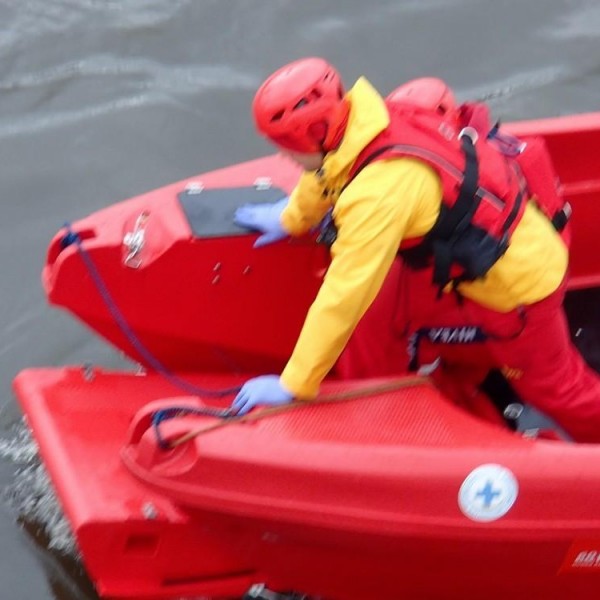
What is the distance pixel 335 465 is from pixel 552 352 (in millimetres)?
708

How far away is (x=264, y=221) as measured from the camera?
286cm

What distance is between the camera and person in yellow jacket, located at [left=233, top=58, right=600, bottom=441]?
7.84ft

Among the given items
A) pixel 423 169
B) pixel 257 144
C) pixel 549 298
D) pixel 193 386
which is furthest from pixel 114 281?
pixel 257 144

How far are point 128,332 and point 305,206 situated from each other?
A: 1.77 ft

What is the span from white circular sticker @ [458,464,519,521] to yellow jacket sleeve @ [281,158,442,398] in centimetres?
37

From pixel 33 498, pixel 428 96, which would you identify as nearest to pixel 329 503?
pixel 428 96

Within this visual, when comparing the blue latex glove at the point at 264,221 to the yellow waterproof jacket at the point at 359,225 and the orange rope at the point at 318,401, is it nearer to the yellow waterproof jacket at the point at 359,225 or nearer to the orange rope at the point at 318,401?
the yellow waterproof jacket at the point at 359,225

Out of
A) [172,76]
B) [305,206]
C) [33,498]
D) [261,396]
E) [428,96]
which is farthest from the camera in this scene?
[172,76]

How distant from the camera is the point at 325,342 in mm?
2471

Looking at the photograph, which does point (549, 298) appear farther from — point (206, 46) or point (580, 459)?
point (206, 46)

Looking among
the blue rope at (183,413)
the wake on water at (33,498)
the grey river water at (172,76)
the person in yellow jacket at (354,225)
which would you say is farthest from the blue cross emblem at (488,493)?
the grey river water at (172,76)

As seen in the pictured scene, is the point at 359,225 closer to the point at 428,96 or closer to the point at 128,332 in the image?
the point at 428,96

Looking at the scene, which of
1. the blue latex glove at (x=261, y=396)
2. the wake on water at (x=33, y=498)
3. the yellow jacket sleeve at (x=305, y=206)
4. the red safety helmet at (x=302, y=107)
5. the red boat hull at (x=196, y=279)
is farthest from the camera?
the wake on water at (x=33, y=498)

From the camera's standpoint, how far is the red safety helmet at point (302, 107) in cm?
237
